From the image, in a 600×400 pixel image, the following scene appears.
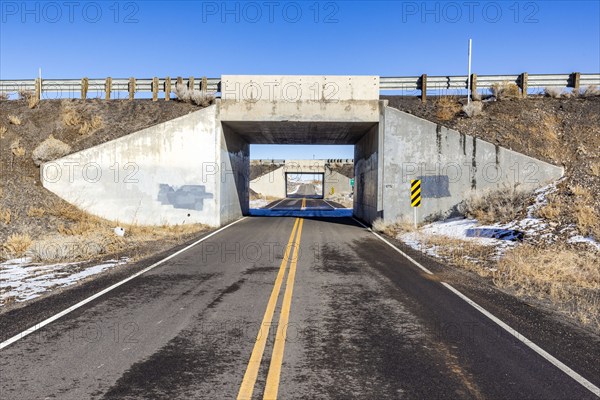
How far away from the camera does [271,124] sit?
71.6ft

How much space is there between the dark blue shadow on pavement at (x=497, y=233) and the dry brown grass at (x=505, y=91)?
13.5 meters

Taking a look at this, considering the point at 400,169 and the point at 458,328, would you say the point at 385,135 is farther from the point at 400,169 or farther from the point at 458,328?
the point at 458,328

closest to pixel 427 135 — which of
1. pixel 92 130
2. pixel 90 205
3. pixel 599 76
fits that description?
pixel 599 76

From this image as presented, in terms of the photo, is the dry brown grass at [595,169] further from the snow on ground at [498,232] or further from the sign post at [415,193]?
the sign post at [415,193]

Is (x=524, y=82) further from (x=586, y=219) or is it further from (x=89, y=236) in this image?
(x=89, y=236)

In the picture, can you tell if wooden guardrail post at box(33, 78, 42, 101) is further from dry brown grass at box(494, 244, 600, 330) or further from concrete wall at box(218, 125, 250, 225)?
dry brown grass at box(494, 244, 600, 330)

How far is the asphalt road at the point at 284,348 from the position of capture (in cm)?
402

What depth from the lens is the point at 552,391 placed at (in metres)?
4.02

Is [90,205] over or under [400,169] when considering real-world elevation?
under

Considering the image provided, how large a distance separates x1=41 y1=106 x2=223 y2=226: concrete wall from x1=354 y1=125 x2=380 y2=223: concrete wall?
811 centimetres

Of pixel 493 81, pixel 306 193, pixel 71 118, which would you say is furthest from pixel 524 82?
pixel 306 193

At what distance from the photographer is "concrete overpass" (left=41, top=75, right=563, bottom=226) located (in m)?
19.4

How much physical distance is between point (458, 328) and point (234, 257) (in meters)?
7.34

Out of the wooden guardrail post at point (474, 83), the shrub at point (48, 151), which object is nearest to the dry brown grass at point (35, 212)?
the shrub at point (48, 151)
